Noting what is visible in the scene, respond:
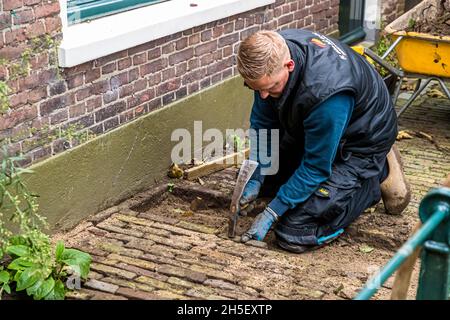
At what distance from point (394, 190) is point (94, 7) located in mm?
2379

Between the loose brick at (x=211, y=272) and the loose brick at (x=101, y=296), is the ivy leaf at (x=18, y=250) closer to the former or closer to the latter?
the loose brick at (x=101, y=296)

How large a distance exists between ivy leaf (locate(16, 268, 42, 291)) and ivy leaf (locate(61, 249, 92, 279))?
7.4 inches

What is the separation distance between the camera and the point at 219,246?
5.17 metres

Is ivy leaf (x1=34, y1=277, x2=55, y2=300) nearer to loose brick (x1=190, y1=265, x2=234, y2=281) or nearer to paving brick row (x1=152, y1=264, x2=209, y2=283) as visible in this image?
paving brick row (x1=152, y1=264, x2=209, y2=283)

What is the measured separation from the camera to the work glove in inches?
204

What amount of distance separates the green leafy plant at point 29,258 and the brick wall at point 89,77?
42 centimetres

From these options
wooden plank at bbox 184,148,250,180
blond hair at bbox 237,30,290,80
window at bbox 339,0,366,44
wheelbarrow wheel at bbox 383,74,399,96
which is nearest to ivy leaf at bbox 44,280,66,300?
blond hair at bbox 237,30,290,80

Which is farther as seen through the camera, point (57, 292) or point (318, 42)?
point (318, 42)

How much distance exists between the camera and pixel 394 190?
18.6 feet

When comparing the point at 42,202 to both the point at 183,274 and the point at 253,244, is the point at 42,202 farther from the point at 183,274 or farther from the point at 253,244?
the point at 253,244

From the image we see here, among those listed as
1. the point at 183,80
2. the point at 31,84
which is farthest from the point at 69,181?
the point at 183,80

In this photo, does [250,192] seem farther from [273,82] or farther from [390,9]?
[390,9]

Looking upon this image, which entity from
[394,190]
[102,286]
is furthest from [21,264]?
[394,190]

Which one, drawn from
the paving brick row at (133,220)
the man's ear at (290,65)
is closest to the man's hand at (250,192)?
the paving brick row at (133,220)
